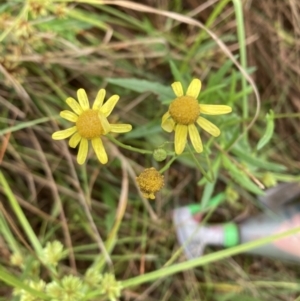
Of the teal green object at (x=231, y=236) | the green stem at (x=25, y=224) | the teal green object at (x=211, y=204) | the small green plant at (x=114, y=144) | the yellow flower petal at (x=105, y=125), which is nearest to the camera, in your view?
the yellow flower petal at (x=105, y=125)

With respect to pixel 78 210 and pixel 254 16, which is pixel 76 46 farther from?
pixel 254 16

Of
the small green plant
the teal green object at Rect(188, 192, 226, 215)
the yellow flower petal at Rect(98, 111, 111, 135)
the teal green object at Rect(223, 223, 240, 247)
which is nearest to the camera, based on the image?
the yellow flower petal at Rect(98, 111, 111, 135)

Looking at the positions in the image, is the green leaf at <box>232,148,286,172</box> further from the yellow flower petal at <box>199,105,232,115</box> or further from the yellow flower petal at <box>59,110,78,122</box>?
the yellow flower petal at <box>59,110,78,122</box>

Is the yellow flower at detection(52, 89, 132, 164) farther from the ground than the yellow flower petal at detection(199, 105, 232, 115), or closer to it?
farther from the ground

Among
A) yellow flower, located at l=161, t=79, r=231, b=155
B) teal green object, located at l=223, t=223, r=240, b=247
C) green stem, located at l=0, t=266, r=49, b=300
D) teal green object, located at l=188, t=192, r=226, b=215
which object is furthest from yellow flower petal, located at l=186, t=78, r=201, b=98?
teal green object, located at l=223, t=223, r=240, b=247

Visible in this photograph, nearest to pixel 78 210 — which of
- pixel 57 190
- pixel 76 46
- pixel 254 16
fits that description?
pixel 57 190

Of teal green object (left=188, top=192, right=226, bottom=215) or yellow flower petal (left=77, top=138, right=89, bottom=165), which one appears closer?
yellow flower petal (left=77, top=138, right=89, bottom=165)

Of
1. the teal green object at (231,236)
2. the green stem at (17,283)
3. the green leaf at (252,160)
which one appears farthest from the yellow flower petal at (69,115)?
the teal green object at (231,236)

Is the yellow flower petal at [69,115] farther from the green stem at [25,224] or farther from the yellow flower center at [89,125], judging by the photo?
the green stem at [25,224]
